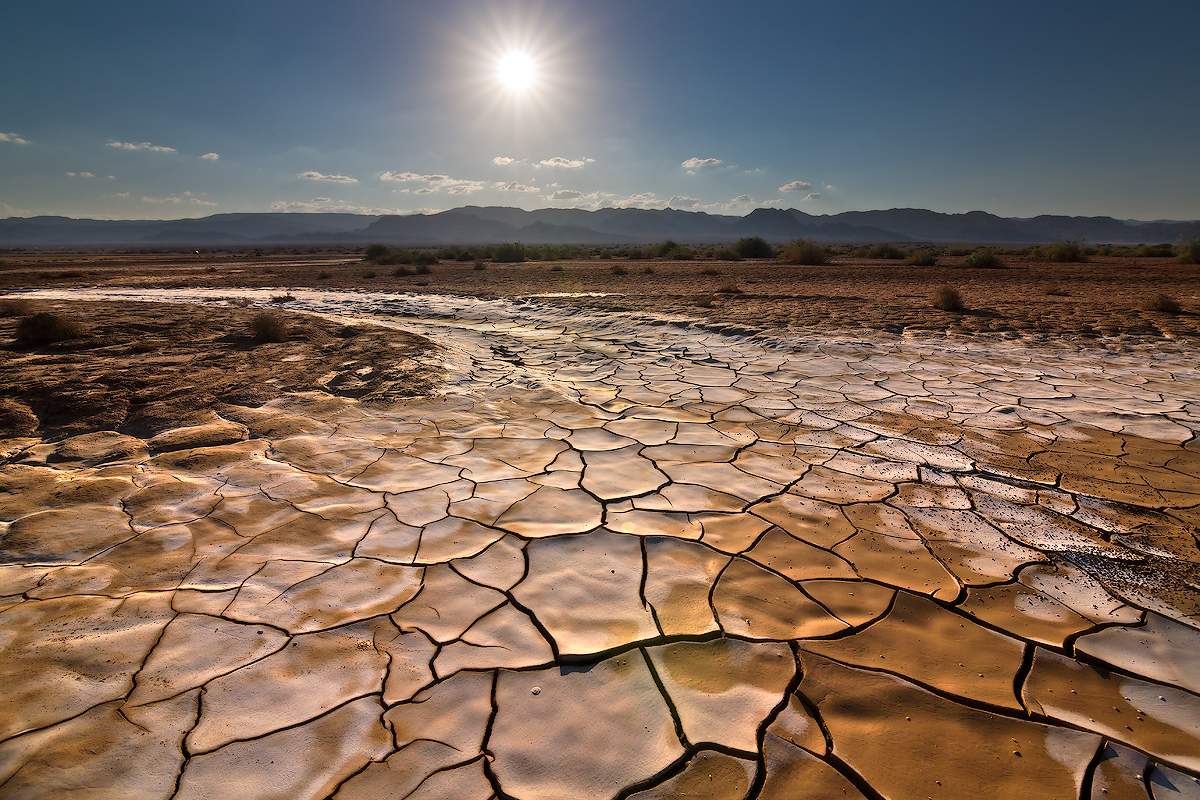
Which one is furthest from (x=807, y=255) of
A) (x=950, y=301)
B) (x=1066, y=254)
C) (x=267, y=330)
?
(x=267, y=330)

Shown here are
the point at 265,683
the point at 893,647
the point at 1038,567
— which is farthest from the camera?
the point at 1038,567

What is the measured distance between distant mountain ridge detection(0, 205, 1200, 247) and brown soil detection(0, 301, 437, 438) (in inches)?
4589

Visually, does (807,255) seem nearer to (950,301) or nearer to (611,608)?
(950,301)

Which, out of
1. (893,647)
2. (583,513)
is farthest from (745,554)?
(583,513)

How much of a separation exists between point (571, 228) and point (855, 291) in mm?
153032

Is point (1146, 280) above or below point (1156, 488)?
above

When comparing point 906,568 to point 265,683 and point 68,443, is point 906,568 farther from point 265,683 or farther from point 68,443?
point 68,443

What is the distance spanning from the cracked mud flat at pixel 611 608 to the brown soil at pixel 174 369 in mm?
440

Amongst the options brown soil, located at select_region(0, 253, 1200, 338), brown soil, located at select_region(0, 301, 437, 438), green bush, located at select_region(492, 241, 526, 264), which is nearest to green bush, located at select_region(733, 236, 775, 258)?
brown soil, located at select_region(0, 253, 1200, 338)

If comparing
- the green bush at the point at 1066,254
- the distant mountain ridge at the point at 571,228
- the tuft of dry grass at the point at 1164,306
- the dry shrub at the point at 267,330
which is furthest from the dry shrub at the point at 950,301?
the distant mountain ridge at the point at 571,228

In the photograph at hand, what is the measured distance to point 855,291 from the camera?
9031 mm

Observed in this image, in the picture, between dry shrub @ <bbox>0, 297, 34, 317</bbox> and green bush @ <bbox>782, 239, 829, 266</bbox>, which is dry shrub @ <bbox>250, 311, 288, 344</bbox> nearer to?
dry shrub @ <bbox>0, 297, 34, 317</bbox>

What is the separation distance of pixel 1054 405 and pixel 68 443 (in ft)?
20.6

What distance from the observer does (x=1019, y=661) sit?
149cm
